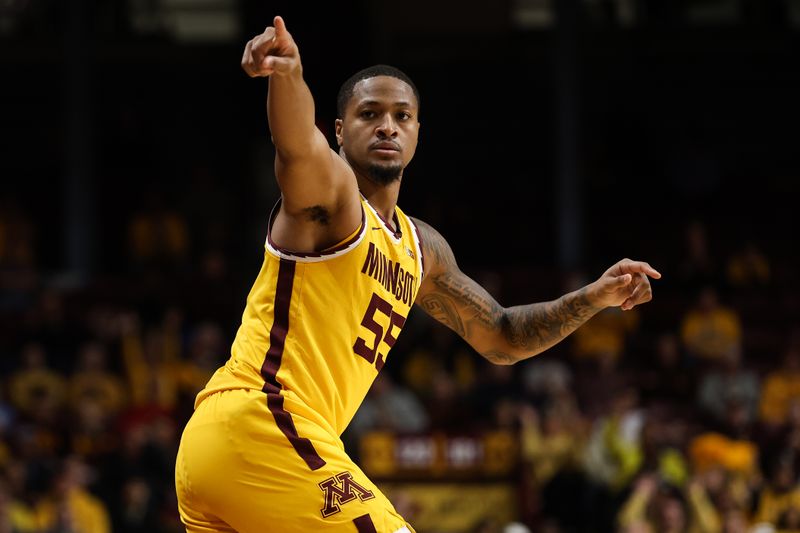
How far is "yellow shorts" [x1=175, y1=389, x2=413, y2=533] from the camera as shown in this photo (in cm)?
428

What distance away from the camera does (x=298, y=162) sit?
13.7 feet

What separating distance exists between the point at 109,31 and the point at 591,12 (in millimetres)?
8667

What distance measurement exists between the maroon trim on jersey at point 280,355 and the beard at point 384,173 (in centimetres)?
60

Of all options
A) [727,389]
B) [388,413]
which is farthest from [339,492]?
[727,389]

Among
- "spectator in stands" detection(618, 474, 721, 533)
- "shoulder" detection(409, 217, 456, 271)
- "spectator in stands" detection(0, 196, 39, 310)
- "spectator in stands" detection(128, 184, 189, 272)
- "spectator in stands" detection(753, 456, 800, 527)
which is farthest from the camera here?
"spectator in stands" detection(128, 184, 189, 272)

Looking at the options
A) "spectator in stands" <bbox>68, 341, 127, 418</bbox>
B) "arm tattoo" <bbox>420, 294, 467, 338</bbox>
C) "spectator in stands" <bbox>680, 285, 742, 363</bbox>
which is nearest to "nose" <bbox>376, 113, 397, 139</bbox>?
"arm tattoo" <bbox>420, 294, 467, 338</bbox>

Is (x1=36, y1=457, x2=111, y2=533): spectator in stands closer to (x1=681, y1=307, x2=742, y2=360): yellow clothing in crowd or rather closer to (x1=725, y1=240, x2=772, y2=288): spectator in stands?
(x1=681, y1=307, x2=742, y2=360): yellow clothing in crowd

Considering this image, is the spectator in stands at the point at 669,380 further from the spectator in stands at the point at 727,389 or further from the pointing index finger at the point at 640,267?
the pointing index finger at the point at 640,267

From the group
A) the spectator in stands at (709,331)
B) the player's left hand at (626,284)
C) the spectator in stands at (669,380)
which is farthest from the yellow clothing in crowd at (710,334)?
the player's left hand at (626,284)

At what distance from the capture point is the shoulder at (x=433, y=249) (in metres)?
5.32

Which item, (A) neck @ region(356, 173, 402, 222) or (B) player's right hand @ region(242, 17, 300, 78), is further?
(A) neck @ region(356, 173, 402, 222)

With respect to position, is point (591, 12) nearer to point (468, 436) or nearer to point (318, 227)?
point (468, 436)

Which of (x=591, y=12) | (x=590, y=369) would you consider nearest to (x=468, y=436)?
(x=590, y=369)

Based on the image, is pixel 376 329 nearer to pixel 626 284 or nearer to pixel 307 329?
pixel 307 329
